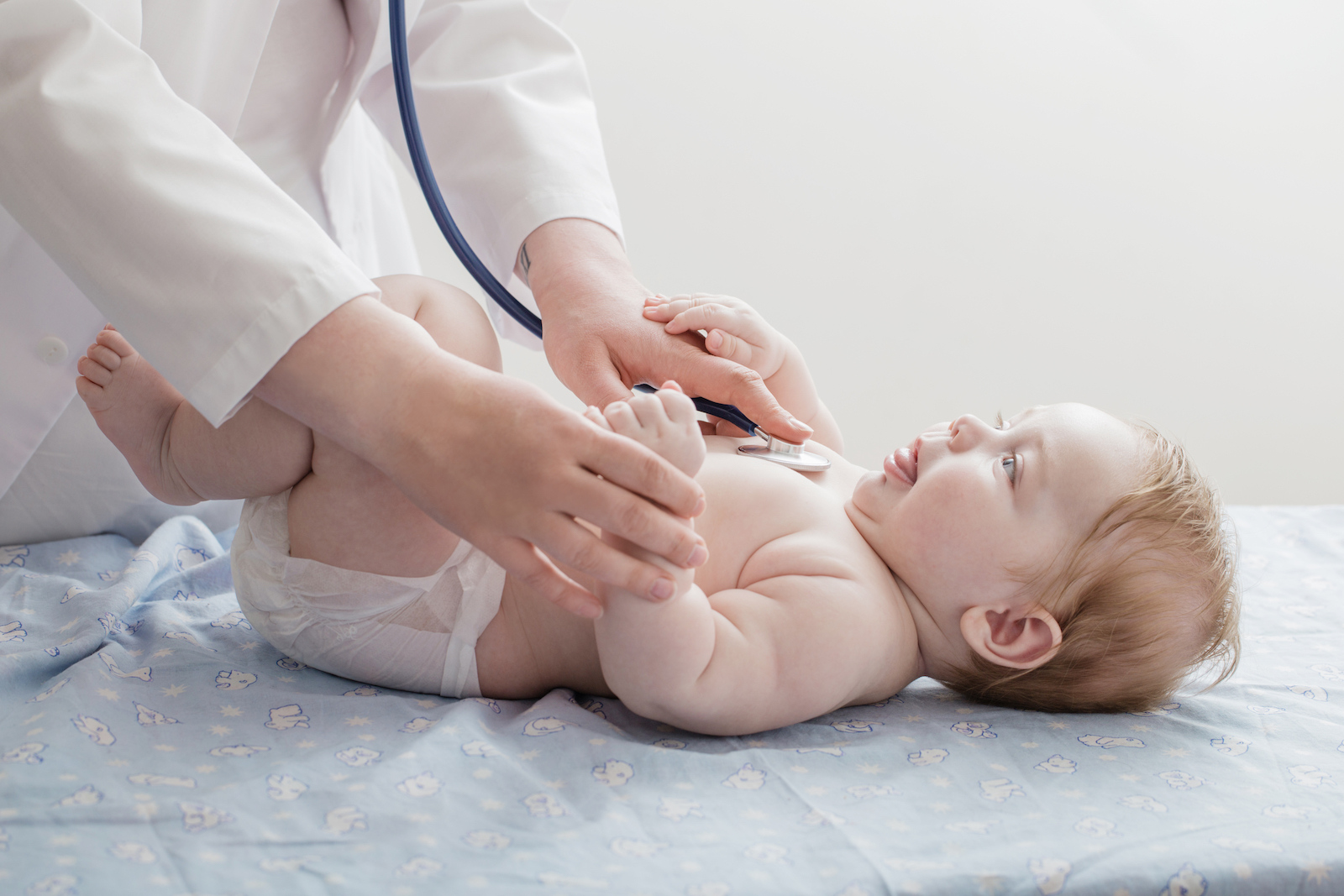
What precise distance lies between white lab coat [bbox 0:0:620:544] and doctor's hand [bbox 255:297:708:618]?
53 mm

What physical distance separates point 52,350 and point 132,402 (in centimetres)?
18

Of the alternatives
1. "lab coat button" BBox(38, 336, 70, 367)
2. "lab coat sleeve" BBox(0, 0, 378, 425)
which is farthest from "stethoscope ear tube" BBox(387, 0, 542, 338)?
"lab coat button" BBox(38, 336, 70, 367)

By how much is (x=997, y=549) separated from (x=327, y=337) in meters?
0.73

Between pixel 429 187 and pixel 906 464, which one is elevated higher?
pixel 429 187

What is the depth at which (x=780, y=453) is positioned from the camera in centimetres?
111

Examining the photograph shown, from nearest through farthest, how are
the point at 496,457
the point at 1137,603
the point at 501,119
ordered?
the point at 496,457, the point at 1137,603, the point at 501,119

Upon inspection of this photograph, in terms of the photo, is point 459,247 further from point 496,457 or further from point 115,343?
point 496,457

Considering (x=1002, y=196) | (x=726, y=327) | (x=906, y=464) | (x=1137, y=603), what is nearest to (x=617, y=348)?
(x=726, y=327)

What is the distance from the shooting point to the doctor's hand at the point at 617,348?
106cm

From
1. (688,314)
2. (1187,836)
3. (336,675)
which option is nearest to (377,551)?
(336,675)

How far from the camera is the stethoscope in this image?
1105mm

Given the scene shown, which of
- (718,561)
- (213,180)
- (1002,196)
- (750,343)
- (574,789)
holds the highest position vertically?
(1002,196)

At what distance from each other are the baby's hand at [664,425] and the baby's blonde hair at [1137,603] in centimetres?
47

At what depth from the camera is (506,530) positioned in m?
0.71
